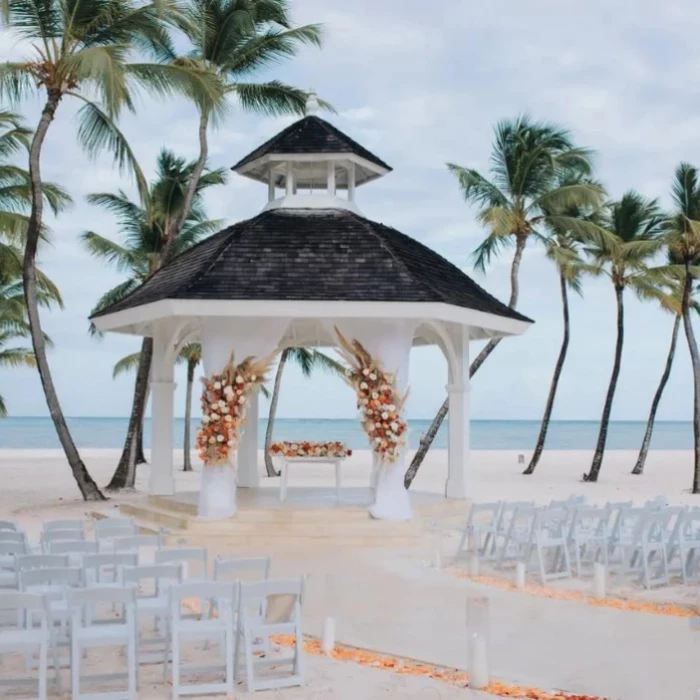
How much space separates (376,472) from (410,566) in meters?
3.23

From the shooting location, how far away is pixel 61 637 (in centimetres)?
809

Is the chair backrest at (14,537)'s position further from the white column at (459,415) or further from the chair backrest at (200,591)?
the white column at (459,415)

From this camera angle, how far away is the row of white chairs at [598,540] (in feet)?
41.8

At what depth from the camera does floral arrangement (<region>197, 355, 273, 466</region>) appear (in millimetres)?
15031

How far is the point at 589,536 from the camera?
43.4 ft

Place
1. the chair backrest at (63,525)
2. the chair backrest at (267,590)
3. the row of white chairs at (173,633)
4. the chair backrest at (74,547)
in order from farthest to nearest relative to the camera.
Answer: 1. the chair backrest at (63,525)
2. the chair backrest at (74,547)
3. the chair backrest at (267,590)
4. the row of white chairs at (173,633)

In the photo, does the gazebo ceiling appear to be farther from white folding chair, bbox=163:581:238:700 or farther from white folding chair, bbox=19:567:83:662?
white folding chair, bbox=163:581:238:700

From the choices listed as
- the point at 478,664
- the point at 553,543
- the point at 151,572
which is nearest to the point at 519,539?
the point at 553,543

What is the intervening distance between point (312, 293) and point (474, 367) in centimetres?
1232

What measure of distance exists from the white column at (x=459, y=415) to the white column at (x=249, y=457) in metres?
4.12

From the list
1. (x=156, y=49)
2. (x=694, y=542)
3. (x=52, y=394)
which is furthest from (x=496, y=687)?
(x=156, y=49)

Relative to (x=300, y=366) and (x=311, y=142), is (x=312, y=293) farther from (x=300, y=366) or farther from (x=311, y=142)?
(x=300, y=366)

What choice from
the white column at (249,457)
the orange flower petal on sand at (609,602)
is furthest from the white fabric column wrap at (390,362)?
the white column at (249,457)

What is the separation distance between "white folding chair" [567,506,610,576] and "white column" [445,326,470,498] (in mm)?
3876
